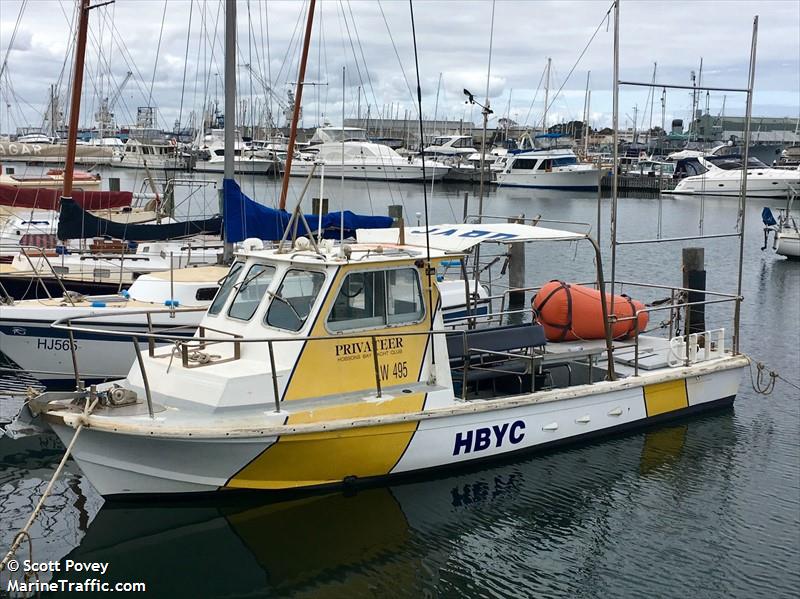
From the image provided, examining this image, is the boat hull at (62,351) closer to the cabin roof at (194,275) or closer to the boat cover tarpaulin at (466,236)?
the cabin roof at (194,275)

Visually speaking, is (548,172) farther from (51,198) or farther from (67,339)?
(67,339)

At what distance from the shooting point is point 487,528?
10.6 meters

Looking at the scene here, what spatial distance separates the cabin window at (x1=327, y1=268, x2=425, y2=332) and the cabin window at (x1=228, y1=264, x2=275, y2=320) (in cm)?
101

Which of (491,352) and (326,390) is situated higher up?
(491,352)

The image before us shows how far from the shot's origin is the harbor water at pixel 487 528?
9375 millimetres

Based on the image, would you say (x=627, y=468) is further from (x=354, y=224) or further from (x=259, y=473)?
(x=354, y=224)

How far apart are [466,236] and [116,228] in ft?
35.1

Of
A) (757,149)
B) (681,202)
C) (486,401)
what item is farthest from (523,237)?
(757,149)

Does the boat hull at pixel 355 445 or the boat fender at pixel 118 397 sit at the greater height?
the boat fender at pixel 118 397

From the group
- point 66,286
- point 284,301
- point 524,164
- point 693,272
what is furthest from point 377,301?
point 524,164

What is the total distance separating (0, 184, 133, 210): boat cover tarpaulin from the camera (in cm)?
2806

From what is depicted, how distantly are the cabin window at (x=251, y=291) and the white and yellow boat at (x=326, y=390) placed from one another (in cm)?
2

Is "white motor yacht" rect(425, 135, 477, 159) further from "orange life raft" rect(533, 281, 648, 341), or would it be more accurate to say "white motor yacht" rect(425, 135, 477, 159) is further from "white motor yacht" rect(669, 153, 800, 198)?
"orange life raft" rect(533, 281, 648, 341)

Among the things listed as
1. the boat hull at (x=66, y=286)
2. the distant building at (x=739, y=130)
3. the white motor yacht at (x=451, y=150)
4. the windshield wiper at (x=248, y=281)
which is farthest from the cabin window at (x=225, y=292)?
the distant building at (x=739, y=130)
